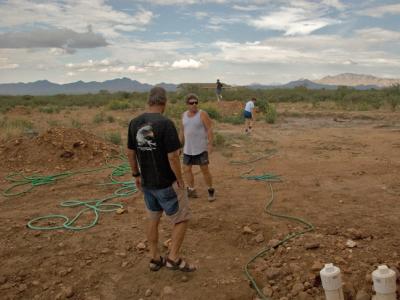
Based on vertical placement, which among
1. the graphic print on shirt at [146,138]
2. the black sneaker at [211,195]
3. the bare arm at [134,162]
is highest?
the graphic print on shirt at [146,138]

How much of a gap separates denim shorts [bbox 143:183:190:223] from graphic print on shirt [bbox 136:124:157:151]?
0.43 meters

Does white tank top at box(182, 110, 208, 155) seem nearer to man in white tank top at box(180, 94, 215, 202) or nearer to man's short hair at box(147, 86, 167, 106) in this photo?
man in white tank top at box(180, 94, 215, 202)

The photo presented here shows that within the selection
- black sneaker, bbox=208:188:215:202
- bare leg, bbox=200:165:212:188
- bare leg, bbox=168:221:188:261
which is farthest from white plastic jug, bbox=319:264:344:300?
black sneaker, bbox=208:188:215:202

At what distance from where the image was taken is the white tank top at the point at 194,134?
6.01 metres

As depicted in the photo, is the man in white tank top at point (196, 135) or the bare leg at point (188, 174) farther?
the bare leg at point (188, 174)

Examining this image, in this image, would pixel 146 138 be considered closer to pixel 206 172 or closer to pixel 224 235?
pixel 224 235

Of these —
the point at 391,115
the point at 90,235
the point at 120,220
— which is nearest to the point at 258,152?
the point at 120,220

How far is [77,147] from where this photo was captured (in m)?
9.88

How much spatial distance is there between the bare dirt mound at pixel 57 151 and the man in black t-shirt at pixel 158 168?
5669 millimetres

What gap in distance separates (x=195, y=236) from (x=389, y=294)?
250 centimetres

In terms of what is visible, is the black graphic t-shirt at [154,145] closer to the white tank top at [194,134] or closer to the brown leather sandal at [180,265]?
the brown leather sandal at [180,265]

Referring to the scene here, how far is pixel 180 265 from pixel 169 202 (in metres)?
0.69

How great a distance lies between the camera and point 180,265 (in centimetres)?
418

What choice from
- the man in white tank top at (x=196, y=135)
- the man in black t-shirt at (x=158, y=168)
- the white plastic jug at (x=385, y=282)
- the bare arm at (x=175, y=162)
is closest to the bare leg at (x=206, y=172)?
the man in white tank top at (x=196, y=135)
